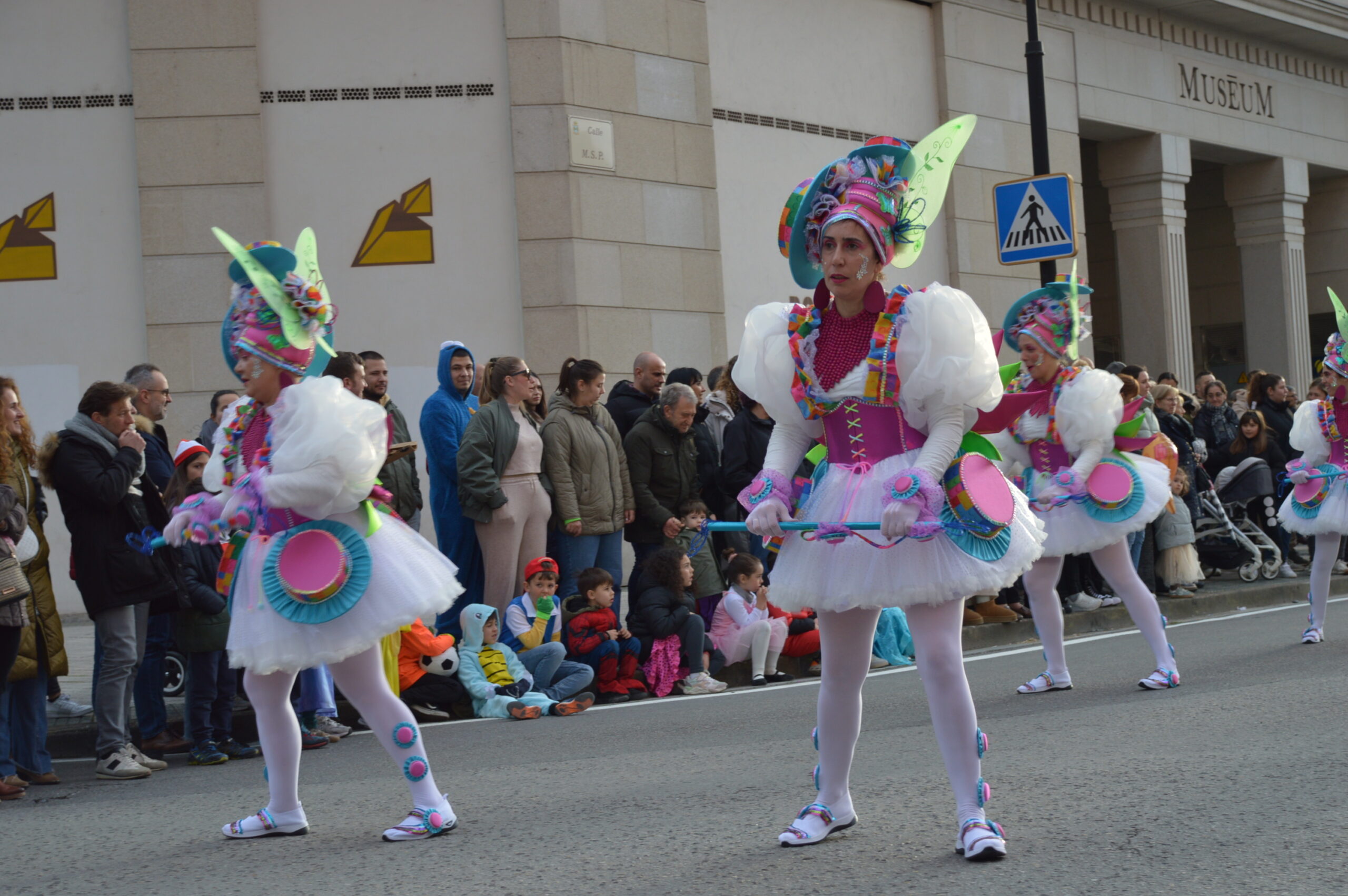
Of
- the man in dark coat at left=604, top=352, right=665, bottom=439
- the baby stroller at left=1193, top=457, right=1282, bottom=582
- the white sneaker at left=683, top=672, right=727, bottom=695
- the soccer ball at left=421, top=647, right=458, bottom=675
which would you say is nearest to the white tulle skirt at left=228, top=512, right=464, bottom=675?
the soccer ball at left=421, top=647, right=458, bottom=675

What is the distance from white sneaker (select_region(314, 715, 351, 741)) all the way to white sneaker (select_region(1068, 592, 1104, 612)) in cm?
694

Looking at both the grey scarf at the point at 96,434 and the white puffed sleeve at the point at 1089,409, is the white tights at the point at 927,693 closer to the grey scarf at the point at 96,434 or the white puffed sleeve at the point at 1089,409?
the white puffed sleeve at the point at 1089,409

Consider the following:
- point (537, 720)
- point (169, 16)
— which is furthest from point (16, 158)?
point (537, 720)

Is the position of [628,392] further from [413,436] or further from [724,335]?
[724,335]

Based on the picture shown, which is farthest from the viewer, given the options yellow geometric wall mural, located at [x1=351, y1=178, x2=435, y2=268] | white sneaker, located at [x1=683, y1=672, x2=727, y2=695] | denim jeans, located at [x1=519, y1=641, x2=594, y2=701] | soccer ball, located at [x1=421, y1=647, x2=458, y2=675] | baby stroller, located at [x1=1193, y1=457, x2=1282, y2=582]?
baby stroller, located at [x1=1193, y1=457, x2=1282, y2=582]

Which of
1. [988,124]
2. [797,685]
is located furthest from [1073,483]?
[988,124]

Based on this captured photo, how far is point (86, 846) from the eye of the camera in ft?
19.4

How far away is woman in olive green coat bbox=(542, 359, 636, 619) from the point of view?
1075 cm

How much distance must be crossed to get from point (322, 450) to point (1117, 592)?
5008mm

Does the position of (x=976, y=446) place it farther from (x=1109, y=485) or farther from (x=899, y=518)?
(x=1109, y=485)

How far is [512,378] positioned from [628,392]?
5.23 feet

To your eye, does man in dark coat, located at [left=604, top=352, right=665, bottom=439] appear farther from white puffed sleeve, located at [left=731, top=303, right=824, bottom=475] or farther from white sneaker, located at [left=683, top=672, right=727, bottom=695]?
white puffed sleeve, located at [left=731, top=303, right=824, bottom=475]

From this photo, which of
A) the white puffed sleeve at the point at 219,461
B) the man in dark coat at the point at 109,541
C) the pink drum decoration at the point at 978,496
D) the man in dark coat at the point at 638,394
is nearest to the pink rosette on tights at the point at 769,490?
the pink drum decoration at the point at 978,496

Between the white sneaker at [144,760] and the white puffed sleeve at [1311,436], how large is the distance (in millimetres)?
7577
